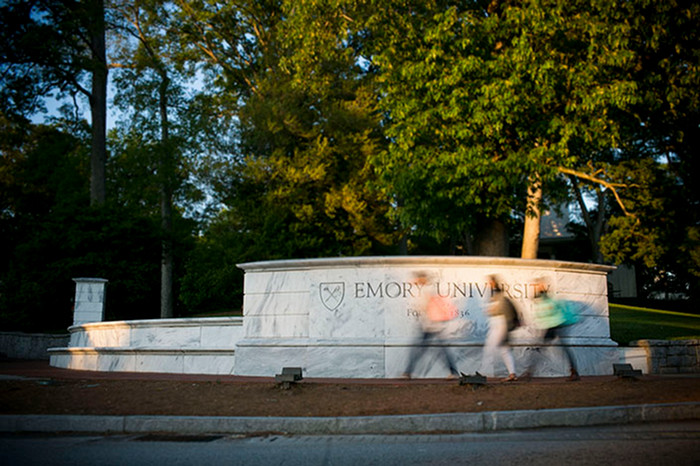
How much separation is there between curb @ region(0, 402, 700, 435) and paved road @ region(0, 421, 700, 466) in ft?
0.72

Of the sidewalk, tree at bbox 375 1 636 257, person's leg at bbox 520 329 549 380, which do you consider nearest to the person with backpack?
person's leg at bbox 520 329 549 380

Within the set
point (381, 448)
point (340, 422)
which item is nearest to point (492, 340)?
point (340, 422)

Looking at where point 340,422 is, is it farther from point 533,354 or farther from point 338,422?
point 533,354

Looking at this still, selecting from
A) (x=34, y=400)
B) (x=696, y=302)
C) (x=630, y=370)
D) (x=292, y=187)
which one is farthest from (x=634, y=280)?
(x=34, y=400)

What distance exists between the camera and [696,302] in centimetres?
2866

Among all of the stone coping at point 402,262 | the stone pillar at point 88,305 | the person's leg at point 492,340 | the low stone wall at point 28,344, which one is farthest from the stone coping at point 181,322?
the low stone wall at point 28,344

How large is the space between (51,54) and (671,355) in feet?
89.3

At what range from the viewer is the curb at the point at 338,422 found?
677 centimetres

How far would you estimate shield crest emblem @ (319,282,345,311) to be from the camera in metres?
10.8

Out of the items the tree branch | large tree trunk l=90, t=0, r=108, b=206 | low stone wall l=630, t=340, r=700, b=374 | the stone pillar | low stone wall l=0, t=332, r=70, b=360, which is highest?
large tree trunk l=90, t=0, r=108, b=206

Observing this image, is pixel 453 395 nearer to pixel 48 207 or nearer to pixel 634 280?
pixel 634 280

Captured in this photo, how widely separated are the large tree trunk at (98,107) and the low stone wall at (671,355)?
22012 millimetres

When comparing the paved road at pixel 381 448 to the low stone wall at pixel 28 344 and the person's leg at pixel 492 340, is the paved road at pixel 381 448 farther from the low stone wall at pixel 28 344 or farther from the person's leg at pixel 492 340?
the low stone wall at pixel 28 344

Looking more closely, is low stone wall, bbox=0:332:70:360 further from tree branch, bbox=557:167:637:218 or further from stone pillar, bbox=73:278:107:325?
tree branch, bbox=557:167:637:218
